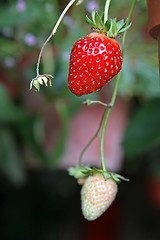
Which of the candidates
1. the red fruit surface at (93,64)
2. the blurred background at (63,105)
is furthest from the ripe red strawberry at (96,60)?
the blurred background at (63,105)

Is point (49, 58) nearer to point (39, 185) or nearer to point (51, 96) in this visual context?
point (51, 96)

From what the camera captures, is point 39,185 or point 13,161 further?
point 39,185

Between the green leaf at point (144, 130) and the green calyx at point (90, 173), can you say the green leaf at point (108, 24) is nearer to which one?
the green calyx at point (90, 173)

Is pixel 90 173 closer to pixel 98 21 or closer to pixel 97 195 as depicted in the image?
pixel 97 195

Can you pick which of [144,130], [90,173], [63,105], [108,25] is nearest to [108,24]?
[108,25]

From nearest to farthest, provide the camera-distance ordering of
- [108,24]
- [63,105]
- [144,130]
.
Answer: [108,24], [144,130], [63,105]

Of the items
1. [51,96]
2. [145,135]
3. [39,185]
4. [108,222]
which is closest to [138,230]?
[108,222]
